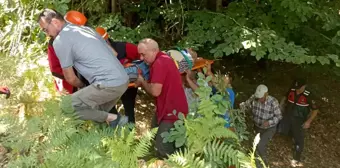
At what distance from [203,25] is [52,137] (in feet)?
11.5

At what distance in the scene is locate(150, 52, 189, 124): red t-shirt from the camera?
13.0 ft

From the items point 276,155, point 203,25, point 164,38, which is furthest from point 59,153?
point 276,155

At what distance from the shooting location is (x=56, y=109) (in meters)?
3.58

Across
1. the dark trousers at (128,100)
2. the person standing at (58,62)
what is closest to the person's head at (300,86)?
the dark trousers at (128,100)

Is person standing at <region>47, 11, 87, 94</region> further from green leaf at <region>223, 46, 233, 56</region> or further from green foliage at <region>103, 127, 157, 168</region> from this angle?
green leaf at <region>223, 46, 233, 56</region>

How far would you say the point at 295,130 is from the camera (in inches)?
290

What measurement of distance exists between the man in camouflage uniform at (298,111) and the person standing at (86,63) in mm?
4229

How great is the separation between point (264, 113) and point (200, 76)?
3.04 metres

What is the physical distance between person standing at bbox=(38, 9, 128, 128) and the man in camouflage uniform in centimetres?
423

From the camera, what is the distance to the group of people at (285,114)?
6.48 m

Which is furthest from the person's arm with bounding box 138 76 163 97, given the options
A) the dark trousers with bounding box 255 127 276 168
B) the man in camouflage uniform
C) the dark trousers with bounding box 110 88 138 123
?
the man in camouflage uniform

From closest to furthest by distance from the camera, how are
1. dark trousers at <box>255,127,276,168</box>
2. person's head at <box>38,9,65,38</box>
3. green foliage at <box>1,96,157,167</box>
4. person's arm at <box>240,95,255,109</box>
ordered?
green foliage at <box>1,96,157,167</box> < person's head at <box>38,9,65,38</box> < dark trousers at <box>255,127,276,168</box> < person's arm at <box>240,95,255,109</box>

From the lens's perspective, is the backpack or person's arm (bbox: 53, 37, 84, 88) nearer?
person's arm (bbox: 53, 37, 84, 88)

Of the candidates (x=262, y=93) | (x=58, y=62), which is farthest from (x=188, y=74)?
(x=262, y=93)
